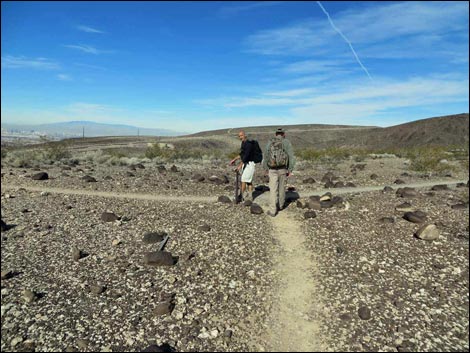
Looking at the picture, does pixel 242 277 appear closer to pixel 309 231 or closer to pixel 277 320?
pixel 277 320

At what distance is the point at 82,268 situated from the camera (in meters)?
7.23

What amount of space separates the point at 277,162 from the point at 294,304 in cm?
522

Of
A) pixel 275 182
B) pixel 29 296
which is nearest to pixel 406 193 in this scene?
pixel 275 182

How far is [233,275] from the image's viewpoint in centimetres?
709

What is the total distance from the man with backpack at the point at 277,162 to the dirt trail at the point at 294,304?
1954 millimetres

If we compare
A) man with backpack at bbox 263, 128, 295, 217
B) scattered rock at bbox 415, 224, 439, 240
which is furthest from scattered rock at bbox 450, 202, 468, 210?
man with backpack at bbox 263, 128, 295, 217

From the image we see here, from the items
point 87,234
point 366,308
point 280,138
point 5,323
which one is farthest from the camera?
point 280,138

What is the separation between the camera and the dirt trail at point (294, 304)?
5.09m

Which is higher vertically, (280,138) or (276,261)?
(280,138)

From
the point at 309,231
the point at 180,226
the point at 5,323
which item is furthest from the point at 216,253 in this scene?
the point at 5,323

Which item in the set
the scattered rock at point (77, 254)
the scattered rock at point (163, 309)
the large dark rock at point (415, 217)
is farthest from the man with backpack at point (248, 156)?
the scattered rock at point (163, 309)

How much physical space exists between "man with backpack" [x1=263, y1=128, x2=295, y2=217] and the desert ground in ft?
2.18

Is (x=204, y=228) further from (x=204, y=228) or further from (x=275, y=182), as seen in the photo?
(x=275, y=182)

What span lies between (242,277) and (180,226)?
129 inches
